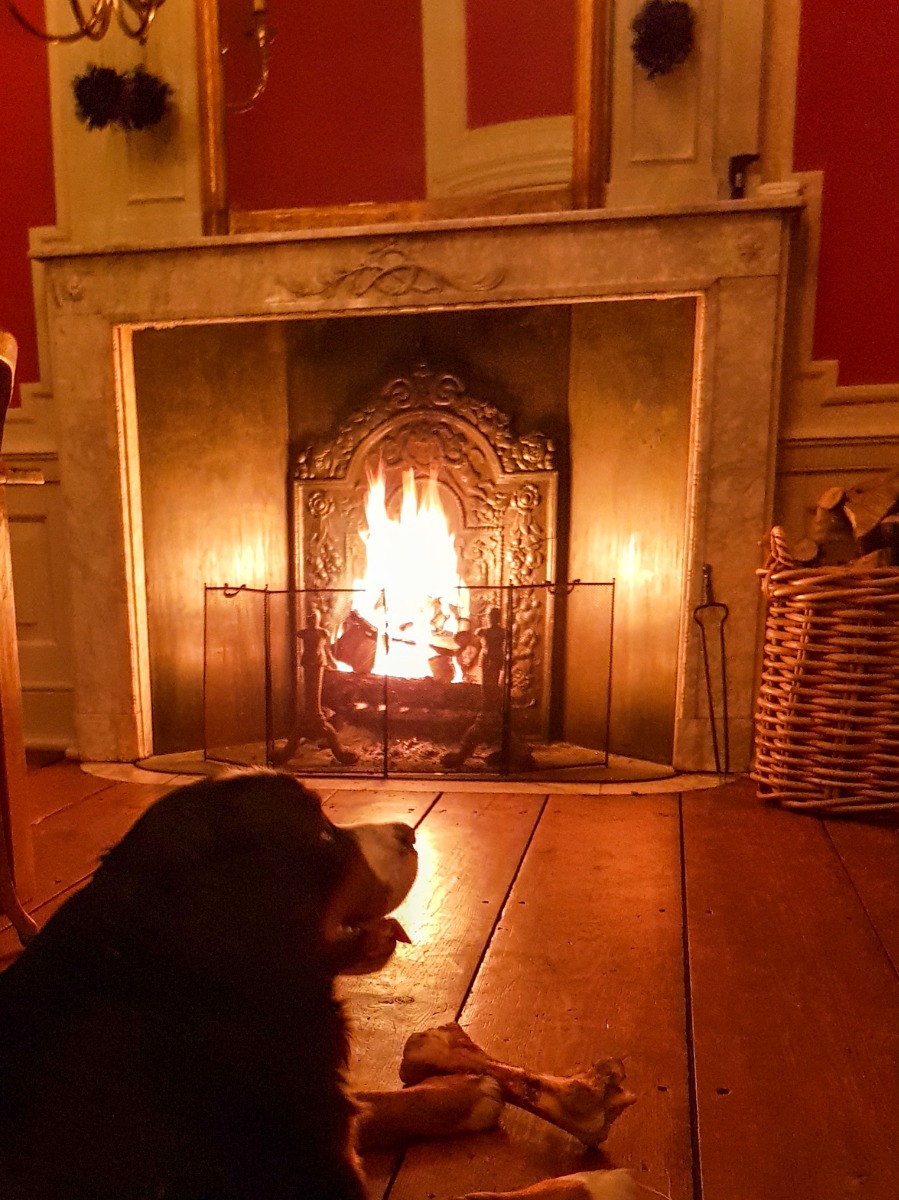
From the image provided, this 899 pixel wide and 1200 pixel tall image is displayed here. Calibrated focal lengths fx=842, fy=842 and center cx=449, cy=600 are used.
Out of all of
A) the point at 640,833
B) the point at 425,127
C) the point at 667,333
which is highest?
the point at 425,127

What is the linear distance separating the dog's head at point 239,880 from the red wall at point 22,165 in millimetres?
2173

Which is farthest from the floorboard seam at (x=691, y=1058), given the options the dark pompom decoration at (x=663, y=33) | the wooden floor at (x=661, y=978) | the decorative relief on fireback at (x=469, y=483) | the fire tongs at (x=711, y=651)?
the dark pompom decoration at (x=663, y=33)

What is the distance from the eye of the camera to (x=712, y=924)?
4.44 feet

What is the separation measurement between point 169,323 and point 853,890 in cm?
213

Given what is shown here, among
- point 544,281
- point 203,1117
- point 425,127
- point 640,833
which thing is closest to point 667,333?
point 544,281

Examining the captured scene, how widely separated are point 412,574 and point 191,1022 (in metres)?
1.97

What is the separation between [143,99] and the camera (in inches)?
86.0

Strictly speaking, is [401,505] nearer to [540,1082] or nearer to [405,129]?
[405,129]

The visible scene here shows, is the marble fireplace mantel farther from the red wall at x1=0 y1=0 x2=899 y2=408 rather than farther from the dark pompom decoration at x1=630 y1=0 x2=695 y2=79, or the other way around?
the dark pompom decoration at x1=630 y1=0 x2=695 y2=79

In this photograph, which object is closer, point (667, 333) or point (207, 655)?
point (667, 333)

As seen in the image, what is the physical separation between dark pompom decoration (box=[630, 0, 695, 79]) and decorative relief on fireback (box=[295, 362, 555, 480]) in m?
0.94

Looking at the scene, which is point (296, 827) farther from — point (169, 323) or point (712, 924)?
point (169, 323)

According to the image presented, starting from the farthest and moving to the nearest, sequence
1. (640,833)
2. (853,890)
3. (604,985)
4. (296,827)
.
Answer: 1. (640,833)
2. (853,890)
3. (604,985)
4. (296,827)

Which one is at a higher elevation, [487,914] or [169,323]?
[169,323]
